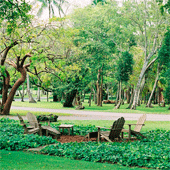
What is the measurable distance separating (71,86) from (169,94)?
608 inches

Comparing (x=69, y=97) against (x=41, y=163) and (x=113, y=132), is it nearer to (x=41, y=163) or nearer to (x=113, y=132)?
(x=113, y=132)

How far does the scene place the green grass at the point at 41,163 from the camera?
6.87m

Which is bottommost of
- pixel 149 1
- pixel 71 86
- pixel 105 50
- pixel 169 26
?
pixel 71 86

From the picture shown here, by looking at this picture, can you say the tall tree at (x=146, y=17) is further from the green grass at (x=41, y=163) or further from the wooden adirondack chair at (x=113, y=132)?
the green grass at (x=41, y=163)

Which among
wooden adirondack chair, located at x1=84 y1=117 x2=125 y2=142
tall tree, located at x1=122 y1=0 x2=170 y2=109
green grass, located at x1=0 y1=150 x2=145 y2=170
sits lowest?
green grass, located at x1=0 y1=150 x2=145 y2=170

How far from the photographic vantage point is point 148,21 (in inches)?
1523

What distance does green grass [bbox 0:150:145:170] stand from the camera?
6873 mm

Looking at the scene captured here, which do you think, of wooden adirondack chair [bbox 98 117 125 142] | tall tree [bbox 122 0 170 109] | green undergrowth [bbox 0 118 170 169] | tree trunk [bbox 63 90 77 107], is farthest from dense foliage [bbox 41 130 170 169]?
tall tree [bbox 122 0 170 109]

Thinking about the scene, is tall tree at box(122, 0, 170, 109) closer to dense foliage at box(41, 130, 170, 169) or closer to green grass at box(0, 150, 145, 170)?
dense foliage at box(41, 130, 170, 169)

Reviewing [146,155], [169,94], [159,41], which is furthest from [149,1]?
[146,155]

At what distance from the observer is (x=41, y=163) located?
24.1 ft

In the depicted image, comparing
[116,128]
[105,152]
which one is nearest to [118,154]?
[105,152]

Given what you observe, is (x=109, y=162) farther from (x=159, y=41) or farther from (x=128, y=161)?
(x=159, y=41)

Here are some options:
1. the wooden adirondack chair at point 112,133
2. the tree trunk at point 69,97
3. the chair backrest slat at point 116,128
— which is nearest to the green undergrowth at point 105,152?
the wooden adirondack chair at point 112,133
